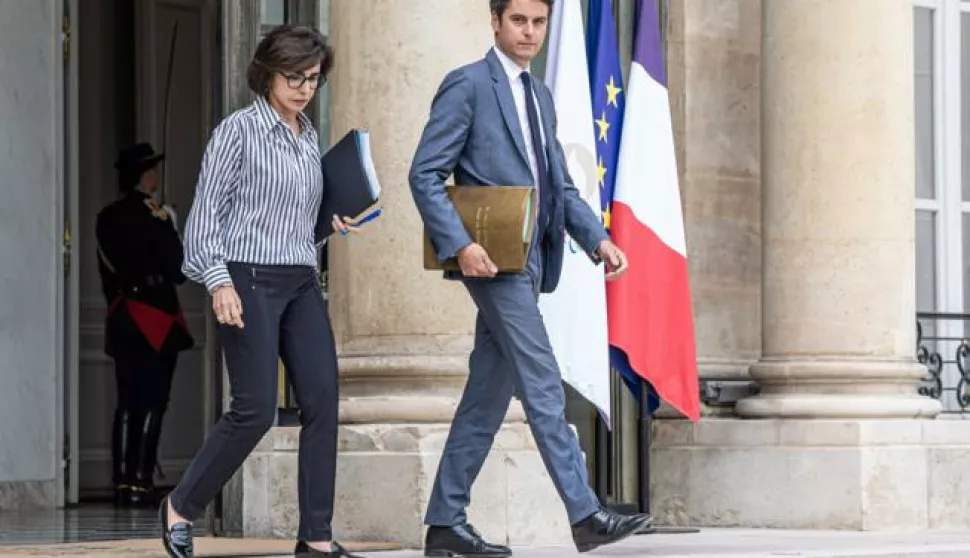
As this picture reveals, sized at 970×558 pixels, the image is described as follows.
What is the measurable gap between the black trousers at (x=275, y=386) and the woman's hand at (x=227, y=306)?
0.10 m

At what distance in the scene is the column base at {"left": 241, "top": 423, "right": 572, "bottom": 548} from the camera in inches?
368

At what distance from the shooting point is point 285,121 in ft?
27.6

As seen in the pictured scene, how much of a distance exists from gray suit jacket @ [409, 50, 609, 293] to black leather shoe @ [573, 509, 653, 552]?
2.99 ft

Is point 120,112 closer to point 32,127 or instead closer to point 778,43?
point 32,127

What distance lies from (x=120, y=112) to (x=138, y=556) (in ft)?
22.8

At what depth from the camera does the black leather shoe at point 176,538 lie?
827 centimetres

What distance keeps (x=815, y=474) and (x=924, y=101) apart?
2.55m

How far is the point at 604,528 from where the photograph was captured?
8195mm

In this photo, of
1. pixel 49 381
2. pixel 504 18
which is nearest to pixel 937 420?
pixel 504 18

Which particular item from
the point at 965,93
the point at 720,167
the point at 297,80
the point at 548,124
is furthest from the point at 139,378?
the point at 297,80

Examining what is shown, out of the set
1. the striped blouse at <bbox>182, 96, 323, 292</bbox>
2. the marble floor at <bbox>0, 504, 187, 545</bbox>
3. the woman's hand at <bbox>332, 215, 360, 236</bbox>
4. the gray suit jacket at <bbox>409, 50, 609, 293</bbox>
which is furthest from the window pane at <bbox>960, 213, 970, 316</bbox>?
the striped blouse at <bbox>182, 96, 323, 292</bbox>

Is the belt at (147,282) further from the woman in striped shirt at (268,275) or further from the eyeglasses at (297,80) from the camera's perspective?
the eyeglasses at (297,80)

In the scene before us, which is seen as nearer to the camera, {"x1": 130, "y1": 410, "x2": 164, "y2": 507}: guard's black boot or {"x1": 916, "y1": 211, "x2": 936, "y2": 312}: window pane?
{"x1": 916, "y1": 211, "x2": 936, "y2": 312}: window pane

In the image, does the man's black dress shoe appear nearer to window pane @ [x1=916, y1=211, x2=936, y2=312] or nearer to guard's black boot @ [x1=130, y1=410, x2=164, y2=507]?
window pane @ [x1=916, y1=211, x2=936, y2=312]
